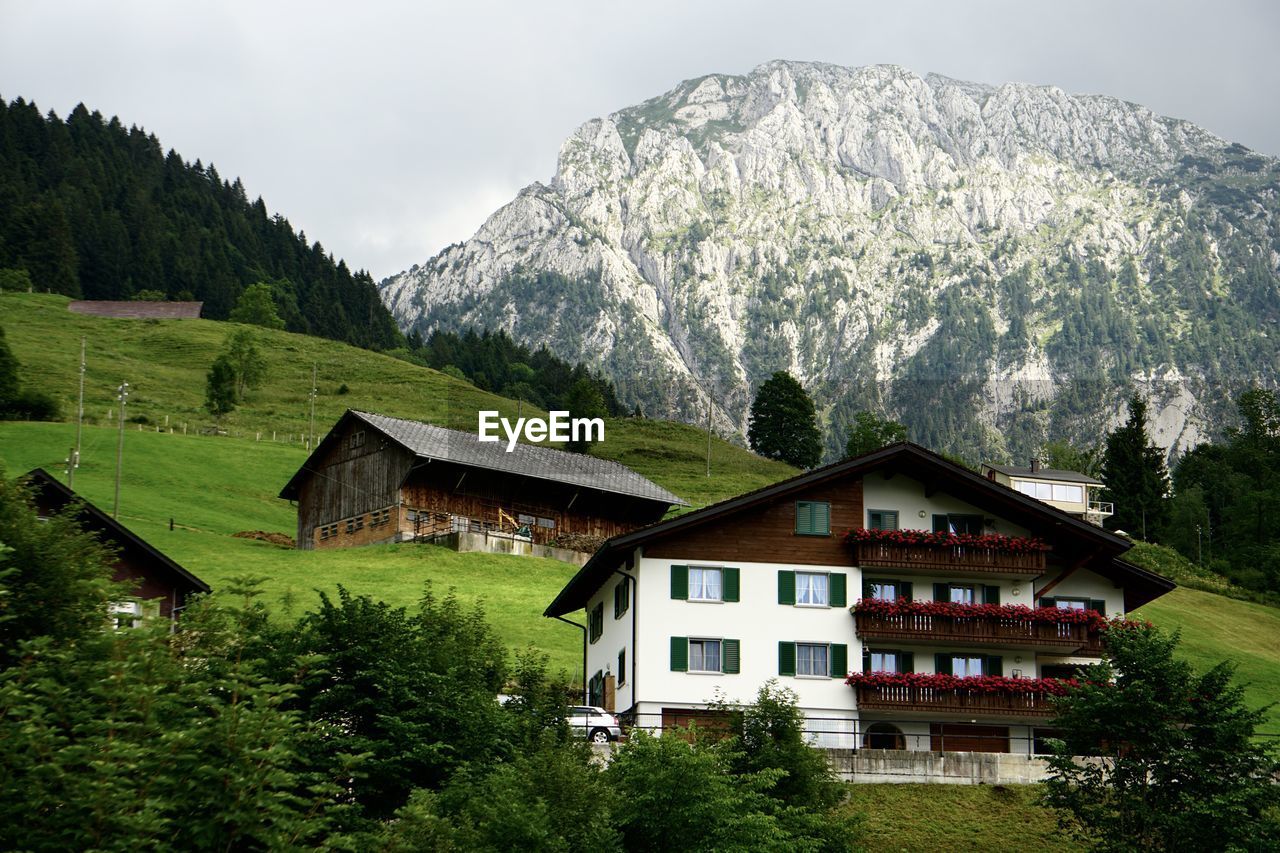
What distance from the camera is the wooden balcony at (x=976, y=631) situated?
51625 mm

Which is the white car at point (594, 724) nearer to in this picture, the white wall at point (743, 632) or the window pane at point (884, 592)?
the white wall at point (743, 632)

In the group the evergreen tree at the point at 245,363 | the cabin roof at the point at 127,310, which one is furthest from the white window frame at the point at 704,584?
the cabin roof at the point at 127,310

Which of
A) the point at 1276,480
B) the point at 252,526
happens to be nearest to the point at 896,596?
the point at 252,526

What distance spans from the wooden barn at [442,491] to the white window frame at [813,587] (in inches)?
1545

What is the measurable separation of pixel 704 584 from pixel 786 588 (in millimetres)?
2758

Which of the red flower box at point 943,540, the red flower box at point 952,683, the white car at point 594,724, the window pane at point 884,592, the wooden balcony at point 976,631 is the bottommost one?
the white car at point 594,724

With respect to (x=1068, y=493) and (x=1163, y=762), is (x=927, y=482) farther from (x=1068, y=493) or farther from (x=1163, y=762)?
(x=1068, y=493)

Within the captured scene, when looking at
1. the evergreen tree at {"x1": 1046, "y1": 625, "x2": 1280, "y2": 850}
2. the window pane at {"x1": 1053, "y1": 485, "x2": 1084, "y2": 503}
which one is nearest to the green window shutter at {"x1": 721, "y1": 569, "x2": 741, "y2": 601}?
the evergreen tree at {"x1": 1046, "y1": 625, "x2": 1280, "y2": 850}

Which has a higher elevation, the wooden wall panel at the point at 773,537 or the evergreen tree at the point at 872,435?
the evergreen tree at the point at 872,435

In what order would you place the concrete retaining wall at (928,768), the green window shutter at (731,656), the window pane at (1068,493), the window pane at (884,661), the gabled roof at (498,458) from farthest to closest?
the window pane at (1068,493) < the gabled roof at (498,458) < the window pane at (884,661) < the green window shutter at (731,656) < the concrete retaining wall at (928,768)

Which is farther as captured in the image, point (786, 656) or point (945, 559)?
point (945, 559)

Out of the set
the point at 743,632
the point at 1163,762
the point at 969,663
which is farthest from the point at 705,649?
the point at 1163,762

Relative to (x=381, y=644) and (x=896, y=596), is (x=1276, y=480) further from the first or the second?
(x=381, y=644)

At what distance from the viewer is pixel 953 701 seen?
50.7m
